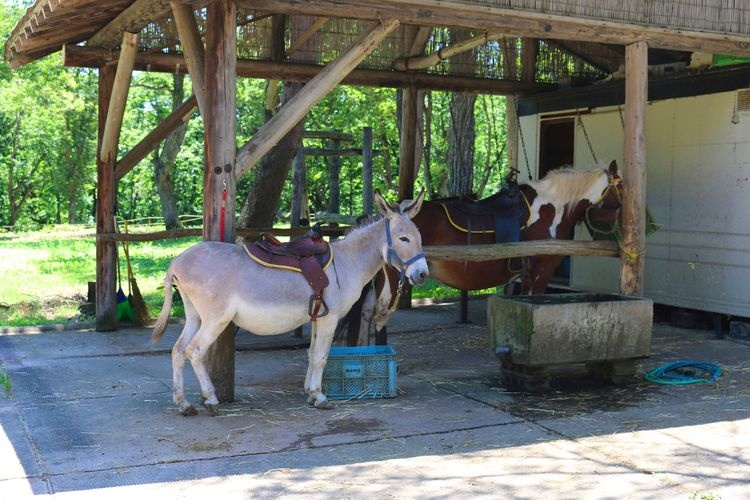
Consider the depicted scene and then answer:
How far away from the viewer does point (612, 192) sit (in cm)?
909

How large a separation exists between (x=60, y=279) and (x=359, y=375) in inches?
368

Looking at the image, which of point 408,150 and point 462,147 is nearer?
point 408,150

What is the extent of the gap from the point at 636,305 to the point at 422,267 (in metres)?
2.05

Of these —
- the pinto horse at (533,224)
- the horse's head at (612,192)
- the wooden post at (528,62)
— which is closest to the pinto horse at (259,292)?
the pinto horse at (533,224)

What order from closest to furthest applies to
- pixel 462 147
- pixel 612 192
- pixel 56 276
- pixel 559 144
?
pixel 612 192, pixel 559 144, pixel 462 147, pixel 56 276

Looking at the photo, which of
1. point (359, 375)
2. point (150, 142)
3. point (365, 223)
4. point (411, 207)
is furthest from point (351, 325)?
point (150, 142)

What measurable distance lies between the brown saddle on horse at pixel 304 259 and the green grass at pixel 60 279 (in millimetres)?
4789

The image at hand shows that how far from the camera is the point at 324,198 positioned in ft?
99.7

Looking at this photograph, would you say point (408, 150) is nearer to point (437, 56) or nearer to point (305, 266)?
point (437, 56)

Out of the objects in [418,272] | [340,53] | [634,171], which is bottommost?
[418,272]

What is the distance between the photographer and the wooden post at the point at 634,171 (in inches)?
306

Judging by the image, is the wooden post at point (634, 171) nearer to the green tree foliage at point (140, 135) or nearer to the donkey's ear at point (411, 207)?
the donkey's ear at point (411, 207)

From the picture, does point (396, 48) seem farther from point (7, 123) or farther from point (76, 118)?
point (7, 123)

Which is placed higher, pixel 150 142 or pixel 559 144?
pixel 559 144
